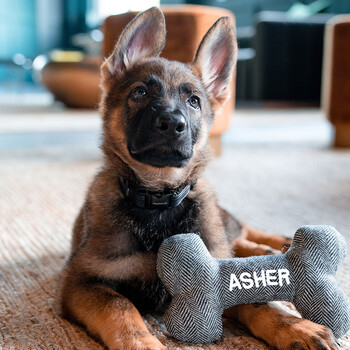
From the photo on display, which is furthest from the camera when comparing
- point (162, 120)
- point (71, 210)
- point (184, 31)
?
point (184, 31)

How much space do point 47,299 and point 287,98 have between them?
333 inches

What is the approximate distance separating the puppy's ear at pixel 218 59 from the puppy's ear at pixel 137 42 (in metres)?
0.18

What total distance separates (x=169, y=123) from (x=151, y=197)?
259 millimetres

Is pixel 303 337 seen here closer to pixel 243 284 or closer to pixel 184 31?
pixel 243 284

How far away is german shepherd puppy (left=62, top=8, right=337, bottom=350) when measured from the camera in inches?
53.0

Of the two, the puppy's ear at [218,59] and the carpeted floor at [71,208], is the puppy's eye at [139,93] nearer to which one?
the puppy's ear at [218,59]

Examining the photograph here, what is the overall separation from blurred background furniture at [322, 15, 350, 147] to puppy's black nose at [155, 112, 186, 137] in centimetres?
385

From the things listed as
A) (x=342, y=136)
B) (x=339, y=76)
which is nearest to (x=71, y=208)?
(x=339, y=76)

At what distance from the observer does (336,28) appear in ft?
16.1

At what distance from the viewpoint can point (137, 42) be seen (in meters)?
1.94

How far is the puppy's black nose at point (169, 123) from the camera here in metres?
1.45

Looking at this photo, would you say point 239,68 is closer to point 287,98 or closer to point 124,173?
point 287,98

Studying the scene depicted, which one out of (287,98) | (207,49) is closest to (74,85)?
(287,98)

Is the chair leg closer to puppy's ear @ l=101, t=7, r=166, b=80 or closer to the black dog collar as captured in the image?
puppy's ear @ l=101, t=7, r=166, b=80
